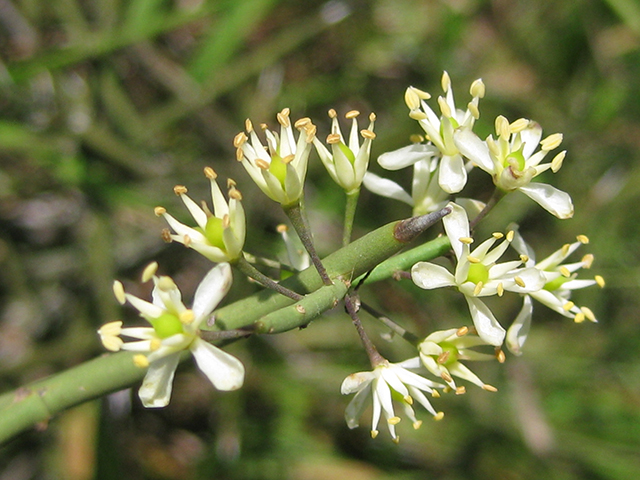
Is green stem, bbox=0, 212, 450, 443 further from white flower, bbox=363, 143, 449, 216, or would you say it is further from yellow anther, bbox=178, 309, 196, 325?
white flower, bbox=363, 143, 449, 216

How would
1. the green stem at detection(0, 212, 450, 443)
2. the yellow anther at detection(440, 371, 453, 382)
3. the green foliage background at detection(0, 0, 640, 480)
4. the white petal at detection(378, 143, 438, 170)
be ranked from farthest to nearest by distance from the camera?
the green foliage background at detection(0, 0, 640, 480)
the white petal at detection(378, 143, 438, 170)
the yellow anther at detection(440, 371, 453, 382)
the green stem at detection(0, 212, 450, 443)

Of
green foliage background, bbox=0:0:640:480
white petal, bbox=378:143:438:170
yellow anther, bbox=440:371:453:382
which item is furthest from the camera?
green foliage background, bbox=0:0:640:480

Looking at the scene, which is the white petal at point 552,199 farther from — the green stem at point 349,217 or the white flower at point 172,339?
the white flower at point 172,339

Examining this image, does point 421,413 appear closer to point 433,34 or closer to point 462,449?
point 462,449

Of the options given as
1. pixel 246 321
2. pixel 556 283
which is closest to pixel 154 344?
pixel 246 321

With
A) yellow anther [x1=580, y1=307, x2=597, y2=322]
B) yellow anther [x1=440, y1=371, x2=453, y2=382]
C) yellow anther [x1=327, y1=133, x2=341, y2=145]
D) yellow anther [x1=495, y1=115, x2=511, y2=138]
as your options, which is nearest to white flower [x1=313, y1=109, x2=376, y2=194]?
yellow anther [x1=327, y1=133, x2=341, y2=145]

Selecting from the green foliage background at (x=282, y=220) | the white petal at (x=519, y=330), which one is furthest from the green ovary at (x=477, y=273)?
the green foliage background at (x=282, y=220)

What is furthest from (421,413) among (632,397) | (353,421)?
(353,421)
